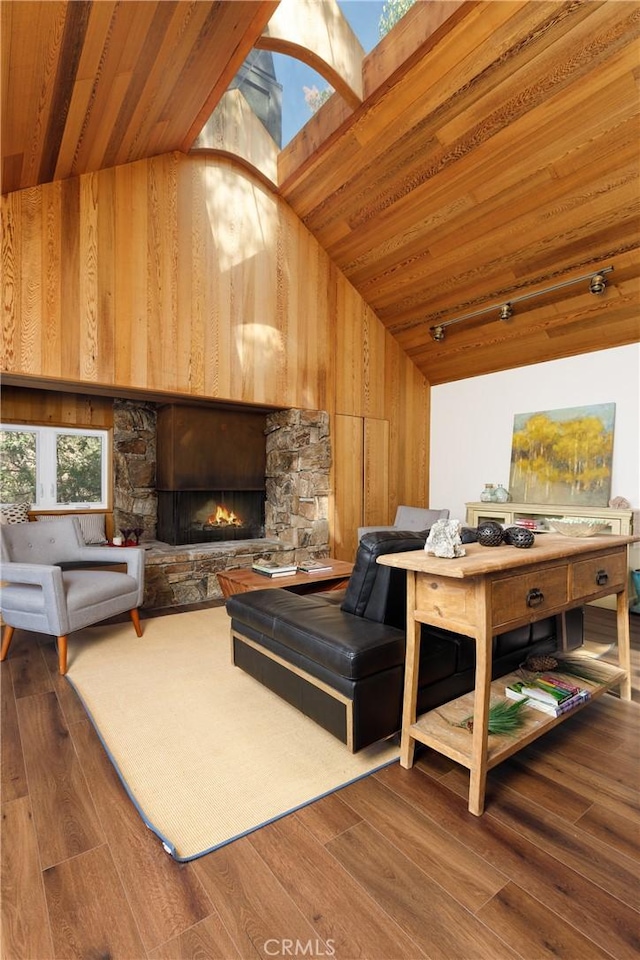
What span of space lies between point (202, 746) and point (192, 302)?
144 inches

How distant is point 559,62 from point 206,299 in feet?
10.3

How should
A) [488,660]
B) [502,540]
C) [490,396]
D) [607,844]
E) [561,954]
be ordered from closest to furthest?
[561,954]
[607,844]
[488,660]
[502,540]
[490,396]

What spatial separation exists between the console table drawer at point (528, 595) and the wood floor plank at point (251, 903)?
103 cm

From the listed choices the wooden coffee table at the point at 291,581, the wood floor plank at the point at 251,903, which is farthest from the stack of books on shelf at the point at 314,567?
the wood floor plank at the point at 251,903

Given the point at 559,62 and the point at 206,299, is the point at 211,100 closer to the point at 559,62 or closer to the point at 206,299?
the point at 206,299

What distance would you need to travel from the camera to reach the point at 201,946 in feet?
3.74

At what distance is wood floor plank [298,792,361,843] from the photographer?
1.52 m

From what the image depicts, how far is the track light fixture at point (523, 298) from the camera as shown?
12.8ft

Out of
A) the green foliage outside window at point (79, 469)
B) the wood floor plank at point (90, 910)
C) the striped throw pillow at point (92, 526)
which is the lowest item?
the wood floor plank at point (90, 910)

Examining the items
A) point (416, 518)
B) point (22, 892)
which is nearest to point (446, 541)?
point (22, 892)

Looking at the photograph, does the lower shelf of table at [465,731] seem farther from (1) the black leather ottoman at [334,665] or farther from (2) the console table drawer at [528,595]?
(2) the console table drawer at [528,595]

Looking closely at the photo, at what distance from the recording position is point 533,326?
4.73 m

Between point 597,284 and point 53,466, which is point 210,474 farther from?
point 597,284

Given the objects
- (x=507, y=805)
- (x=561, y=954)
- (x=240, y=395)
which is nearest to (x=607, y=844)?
(x=507, y=805)
